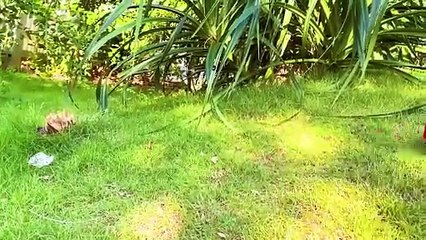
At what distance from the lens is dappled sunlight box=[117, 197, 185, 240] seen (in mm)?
1553

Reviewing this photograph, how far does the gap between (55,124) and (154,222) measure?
0.76 meters

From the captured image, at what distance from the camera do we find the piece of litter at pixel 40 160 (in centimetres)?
195

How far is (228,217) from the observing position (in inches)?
63.6

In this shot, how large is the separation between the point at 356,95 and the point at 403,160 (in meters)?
0.67

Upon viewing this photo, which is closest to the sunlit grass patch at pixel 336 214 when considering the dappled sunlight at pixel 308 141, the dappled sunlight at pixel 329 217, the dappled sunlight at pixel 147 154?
the dappled sunlight at pixel 329 217

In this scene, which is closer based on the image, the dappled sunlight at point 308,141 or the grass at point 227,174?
the grass at point 227,174

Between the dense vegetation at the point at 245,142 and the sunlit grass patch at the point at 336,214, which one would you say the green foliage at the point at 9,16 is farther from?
the sunlit grass patch at the point at 336,214

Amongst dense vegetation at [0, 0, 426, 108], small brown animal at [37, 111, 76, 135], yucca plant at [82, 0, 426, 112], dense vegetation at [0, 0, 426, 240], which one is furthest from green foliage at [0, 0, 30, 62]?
small brown animal at [37, 111, 76, 135]

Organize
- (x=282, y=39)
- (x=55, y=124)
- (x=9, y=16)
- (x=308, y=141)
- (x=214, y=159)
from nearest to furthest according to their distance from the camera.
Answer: (x=214, y=159)
(x=308, y=141)
(x=55, y=124)
(x=282, y=39)
(x=9, y=16)

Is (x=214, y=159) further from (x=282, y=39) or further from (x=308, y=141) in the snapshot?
(x=282, y=39)

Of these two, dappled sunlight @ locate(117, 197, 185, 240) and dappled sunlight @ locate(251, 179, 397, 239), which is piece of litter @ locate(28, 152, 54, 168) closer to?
dappled sunlight @ locate(117, 197, 185, 240)

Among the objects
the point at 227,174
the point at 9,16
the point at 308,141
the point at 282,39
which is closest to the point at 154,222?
the point at 227,174

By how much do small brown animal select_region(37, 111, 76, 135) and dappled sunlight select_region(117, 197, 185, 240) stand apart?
0.65 meters

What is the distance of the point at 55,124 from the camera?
7.17ft
